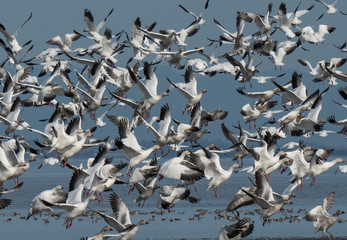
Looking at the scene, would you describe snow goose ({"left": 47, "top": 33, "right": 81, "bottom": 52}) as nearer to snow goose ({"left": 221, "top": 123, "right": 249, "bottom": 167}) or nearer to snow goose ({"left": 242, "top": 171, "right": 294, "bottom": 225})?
snow goose ({"left": 221, "top": 123, "right": 249, "bottom": 167})

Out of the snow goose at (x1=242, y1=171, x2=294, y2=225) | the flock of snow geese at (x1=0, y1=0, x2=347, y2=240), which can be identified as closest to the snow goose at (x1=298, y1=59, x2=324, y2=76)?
the flock of snow geese at (x1=0, y1=0, x2=347, y2=240)

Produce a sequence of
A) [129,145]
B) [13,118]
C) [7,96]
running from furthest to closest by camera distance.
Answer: [7,96] → [13,118] → [129,145]

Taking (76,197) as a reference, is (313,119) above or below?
above

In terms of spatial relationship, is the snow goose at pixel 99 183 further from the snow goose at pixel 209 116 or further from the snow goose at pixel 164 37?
the snow goose at pixel 164 37

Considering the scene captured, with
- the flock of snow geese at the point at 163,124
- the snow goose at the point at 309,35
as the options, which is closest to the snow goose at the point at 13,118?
the flock of snow geese at the point at 163,124

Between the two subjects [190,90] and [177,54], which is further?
[177,54]

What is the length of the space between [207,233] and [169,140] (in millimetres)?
5830

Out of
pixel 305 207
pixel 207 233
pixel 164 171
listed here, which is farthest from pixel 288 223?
pixel 164 171

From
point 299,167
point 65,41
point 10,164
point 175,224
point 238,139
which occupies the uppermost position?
point 65,41

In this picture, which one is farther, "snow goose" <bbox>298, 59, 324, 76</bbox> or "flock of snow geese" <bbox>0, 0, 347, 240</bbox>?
"snow goose" <bbox>298, 59, 324, 76</bbox>

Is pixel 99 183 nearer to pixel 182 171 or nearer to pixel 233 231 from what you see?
pixel 182 171

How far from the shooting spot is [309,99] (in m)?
18.8

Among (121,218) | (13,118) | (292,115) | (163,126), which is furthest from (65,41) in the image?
(121,218)

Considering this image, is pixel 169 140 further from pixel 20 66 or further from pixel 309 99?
pixel 20 66
